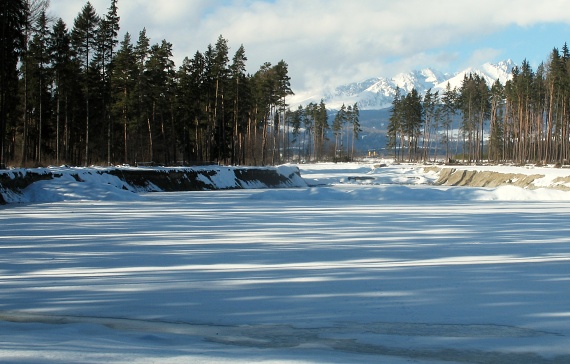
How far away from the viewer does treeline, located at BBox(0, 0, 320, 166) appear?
→ 125 ft

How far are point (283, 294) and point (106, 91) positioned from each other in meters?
40.2

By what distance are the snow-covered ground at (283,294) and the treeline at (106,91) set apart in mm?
21324

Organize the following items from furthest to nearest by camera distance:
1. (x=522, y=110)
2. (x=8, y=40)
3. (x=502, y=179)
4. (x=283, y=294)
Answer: (x=522, y=110) < (x=502, y=179) < (x=8, y=40) < (x=283, y=294)

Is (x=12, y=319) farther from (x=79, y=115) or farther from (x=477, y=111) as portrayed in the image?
(x=477, y=111)

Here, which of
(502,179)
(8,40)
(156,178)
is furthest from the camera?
(502,179)

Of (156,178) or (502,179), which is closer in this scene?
(156,178)

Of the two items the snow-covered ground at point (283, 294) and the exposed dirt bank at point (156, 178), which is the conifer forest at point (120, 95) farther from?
the snow-covered ground at point (283, 294)

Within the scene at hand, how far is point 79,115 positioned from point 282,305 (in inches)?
1876

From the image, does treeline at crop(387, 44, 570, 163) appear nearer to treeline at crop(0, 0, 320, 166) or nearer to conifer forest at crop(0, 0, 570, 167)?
conifer forest at crop(0, 0, 570, 167)

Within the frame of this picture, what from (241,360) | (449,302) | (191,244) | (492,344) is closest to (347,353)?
(241,360)

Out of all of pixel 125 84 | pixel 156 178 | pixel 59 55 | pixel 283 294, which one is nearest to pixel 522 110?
pixel 125 84

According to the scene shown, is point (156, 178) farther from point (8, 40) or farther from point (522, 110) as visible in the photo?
point (522, 110)

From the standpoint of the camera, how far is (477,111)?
293ft

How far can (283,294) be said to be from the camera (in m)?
6.79
